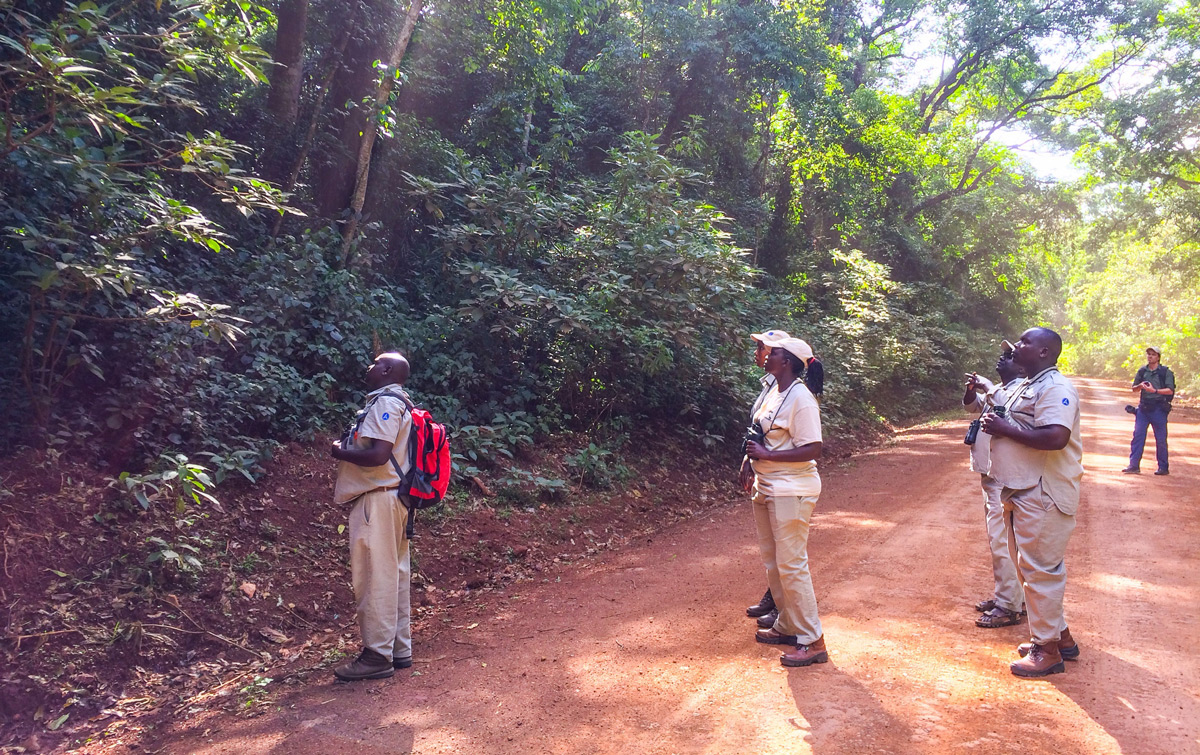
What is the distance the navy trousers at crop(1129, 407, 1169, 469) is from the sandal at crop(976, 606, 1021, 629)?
857cm

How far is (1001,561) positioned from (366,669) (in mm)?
4575

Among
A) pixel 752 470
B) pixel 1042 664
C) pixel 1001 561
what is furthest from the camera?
pixel 1001 561

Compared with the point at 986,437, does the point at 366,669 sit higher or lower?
lower

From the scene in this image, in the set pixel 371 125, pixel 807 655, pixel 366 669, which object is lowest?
pixel 807 655

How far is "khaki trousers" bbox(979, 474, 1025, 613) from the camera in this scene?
5602 mm

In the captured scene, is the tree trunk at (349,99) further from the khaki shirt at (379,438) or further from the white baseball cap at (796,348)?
the white baseball cap at (796,348)

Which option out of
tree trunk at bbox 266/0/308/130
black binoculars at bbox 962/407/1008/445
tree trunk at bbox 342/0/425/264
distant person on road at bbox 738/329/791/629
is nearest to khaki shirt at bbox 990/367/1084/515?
black binoculars at bbox 962/407/1008/445

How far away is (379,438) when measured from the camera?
15.6 ft

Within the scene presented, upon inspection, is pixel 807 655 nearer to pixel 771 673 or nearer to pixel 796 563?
pixel 771 673

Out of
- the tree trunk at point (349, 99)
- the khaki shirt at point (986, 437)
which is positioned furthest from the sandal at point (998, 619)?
the tree trunk at point (349, 99)

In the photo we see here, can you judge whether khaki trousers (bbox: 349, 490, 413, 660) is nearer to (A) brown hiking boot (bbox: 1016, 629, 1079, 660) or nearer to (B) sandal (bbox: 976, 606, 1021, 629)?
(A) brown hiking boot (bbox: 1016, 629, 1079, 660)

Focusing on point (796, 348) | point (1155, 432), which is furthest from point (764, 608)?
point (1155, 432)

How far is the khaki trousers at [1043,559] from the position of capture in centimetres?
465

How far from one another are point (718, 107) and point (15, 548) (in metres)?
16.3
